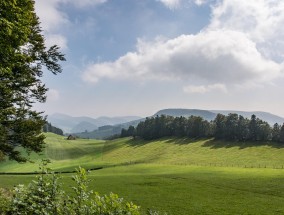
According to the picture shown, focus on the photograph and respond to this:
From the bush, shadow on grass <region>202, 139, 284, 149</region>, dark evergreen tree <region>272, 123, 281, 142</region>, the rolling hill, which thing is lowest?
the rolling hill

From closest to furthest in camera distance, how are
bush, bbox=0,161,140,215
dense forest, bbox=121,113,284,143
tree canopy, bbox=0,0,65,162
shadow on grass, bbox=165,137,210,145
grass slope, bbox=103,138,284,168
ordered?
1. bush, bbox=0,161,140,215
2. tree canopy, bbox=0,0,65,162
3. grass slope, bbox=103,138,284,168
4. dense forest, bbox=121,113,284,143
5. shadow on grass, bbox=165,137,210,145

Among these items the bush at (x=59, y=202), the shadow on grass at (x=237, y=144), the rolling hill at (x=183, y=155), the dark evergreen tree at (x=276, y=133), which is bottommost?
the rolling hill at (x=183, y=155)

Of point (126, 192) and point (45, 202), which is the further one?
point (126, 192)

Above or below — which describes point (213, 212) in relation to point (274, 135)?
below

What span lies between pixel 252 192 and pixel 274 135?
107897mm

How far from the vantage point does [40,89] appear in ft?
90.2

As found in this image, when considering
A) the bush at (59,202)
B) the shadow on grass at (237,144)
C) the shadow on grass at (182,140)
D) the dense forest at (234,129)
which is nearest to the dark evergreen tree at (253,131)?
the dense forest at (234,129)

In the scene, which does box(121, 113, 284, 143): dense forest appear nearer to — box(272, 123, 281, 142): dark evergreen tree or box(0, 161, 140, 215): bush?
box(272, 123, 281, 142): dark evergreen tree

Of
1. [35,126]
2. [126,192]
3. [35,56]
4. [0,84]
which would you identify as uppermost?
[35,56]

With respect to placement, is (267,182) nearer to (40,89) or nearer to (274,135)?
(40,89)

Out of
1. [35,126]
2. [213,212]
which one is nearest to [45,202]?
[35,126]

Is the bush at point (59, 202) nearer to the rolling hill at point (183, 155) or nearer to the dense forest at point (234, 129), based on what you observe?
the rolling hill at point (183, 155)

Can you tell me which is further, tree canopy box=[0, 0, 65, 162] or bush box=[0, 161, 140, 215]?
tree canopy box=[0, 0, 65, 162]

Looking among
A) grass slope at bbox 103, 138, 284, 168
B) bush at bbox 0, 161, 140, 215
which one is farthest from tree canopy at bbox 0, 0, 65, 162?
grass slope at bbox 103, 138, 284, 168
